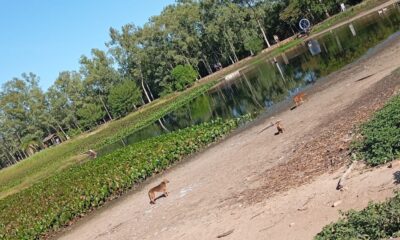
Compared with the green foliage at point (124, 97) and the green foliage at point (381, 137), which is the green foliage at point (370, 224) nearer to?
the green foliage at point (381, 137)

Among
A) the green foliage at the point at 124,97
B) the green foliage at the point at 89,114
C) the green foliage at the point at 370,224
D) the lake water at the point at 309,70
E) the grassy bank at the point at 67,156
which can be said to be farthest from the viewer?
the green foliage at the point at 89,114

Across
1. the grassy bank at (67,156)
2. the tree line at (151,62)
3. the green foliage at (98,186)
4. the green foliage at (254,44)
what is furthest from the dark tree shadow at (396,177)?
the green foliage at (254,44)

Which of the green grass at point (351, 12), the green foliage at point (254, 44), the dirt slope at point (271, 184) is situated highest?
the green foliage at point (254, 44)

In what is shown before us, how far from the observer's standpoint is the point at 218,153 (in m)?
25.4

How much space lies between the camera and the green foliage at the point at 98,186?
25641 mm

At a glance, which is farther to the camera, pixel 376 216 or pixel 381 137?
pixel 381 137

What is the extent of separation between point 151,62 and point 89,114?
22.6 metres

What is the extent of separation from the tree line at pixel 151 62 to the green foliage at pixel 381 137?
72.7 metres

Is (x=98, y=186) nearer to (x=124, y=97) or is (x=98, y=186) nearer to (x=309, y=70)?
(x=309, y=70)

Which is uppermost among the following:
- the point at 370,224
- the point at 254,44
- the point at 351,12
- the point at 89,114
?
the point at 89,114

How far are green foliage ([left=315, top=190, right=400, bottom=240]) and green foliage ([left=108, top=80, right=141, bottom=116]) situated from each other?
10573 cm

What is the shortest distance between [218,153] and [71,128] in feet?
383

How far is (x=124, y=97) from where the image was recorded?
112375 millimetres

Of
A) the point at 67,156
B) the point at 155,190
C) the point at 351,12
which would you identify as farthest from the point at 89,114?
the point at 155,190
